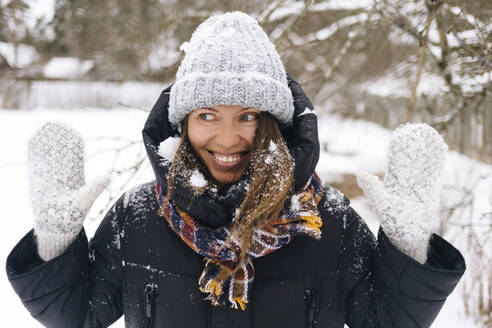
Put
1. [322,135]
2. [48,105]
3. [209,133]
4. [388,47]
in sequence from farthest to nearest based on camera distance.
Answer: [48,105] < [322,135] < [388,47] < [209,133]

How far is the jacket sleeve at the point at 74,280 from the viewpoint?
1052 millimetres

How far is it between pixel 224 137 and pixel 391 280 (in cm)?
67

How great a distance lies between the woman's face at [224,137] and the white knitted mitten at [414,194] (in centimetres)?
45

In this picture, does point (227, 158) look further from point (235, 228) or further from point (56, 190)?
point (56, 190)

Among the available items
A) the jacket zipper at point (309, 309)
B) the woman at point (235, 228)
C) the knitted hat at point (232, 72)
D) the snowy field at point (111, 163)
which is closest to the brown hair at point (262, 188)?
the woman at point (235, 228)

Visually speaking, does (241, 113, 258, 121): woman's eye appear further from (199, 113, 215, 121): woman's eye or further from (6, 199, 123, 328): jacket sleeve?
(6, 199, 123, 328): jacket sleeve

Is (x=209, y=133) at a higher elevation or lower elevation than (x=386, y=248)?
higher

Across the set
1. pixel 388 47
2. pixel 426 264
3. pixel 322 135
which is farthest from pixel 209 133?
pixel 322 135

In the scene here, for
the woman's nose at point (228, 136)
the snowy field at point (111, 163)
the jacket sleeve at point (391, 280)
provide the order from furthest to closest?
the snowy field at point (111, 163) < the woman's nose at point (228, 136) < the jacket sleeve at point (391, 280)

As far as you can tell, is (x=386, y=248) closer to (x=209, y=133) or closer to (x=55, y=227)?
(x=209, y=133)

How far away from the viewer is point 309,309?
3.83ft

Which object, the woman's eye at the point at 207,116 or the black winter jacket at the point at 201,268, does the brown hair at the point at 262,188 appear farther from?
the woman's eye at the point at 207,116

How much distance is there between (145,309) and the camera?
1198 millimetres

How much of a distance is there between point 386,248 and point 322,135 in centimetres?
965
